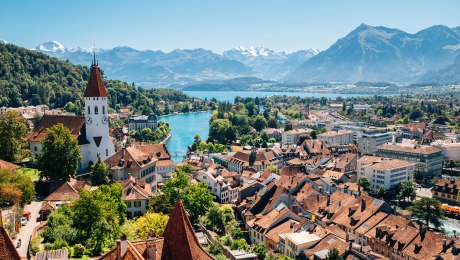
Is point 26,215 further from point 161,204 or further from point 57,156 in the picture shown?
point 161,204

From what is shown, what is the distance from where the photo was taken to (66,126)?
45.0 metres

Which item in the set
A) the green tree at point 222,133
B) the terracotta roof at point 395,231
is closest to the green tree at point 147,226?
the terracotta roof at point 395,231

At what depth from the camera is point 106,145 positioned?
4509cm

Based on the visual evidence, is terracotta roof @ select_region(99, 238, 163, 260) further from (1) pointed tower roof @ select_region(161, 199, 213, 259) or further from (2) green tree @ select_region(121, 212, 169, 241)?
(2) green tree @ select_region(121, 212, 169, 241)

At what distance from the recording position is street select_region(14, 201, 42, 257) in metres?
25.3

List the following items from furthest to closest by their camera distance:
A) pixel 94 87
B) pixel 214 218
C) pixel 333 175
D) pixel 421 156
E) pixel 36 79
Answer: pixel 36 79 → pixel 421 156 → pixel 333 175 → pixel 94 87 → pixel 214 218

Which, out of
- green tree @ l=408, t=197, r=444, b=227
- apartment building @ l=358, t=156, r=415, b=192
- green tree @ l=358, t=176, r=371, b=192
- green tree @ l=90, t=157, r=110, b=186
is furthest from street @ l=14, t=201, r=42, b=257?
apartment building @ l=358, t=156, r=415, b=192

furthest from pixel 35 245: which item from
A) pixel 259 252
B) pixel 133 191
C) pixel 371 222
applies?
pixel 371 222

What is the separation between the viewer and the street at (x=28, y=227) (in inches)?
995

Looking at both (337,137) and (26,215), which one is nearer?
(26,215)

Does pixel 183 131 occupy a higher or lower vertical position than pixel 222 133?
lower

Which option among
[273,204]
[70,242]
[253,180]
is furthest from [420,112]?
[70,242]

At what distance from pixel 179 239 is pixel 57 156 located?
26.8m

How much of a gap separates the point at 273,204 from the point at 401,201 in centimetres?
→ 2480
